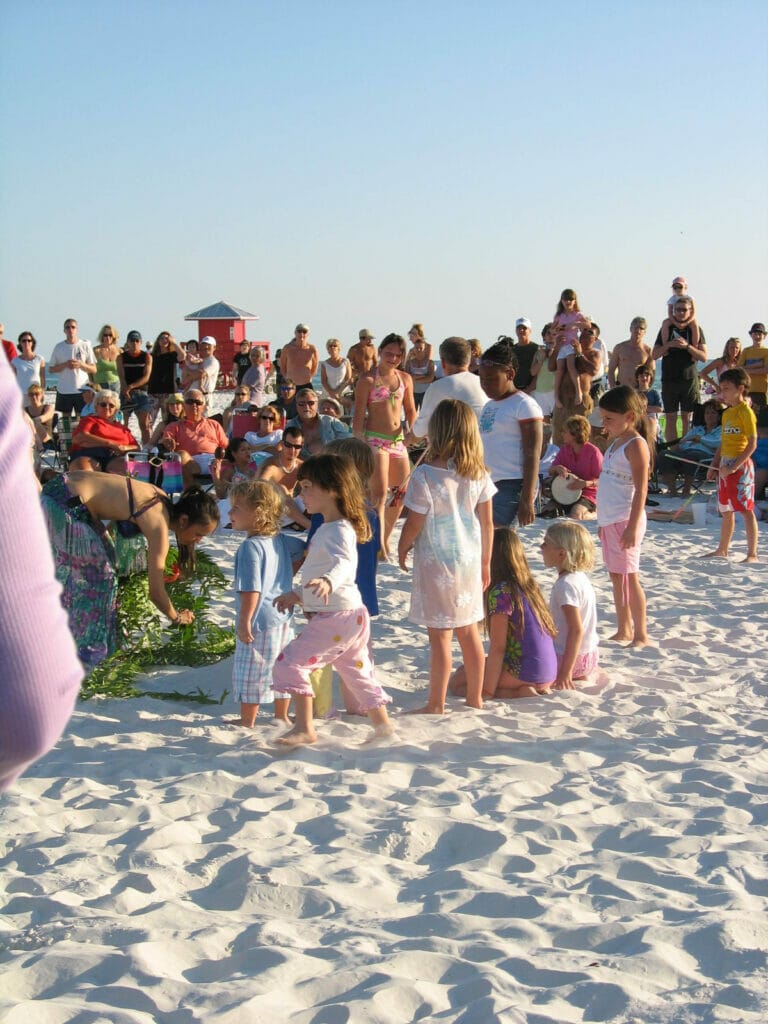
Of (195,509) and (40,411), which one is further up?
(40,411)

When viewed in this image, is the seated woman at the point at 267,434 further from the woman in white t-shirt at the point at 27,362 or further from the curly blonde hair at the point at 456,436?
the curly blonde hair at the point at 456,436

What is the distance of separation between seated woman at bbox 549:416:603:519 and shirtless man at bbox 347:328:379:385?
197 cm

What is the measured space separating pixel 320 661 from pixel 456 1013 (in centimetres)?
226

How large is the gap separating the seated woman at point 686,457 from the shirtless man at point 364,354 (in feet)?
10.8

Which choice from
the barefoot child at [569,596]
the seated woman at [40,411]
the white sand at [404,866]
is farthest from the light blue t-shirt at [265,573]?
the seated woman at [40,411]

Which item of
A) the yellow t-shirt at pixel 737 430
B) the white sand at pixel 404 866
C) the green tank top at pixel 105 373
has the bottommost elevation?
the white sand at pixel 404 866

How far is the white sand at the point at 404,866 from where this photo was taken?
273cm

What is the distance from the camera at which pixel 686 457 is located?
39.6 feet

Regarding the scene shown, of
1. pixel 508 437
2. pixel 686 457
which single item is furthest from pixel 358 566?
pixel 686 457

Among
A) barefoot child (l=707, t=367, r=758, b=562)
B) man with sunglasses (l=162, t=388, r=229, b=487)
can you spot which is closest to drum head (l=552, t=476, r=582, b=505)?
barefoot child (l=707, t=367, r=758, b=562)

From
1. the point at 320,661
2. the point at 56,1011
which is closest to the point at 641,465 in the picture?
the point at 320,661

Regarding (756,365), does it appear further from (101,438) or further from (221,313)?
(221,313)

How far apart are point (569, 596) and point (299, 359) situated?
361 inches

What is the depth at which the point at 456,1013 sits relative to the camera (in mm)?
2648
